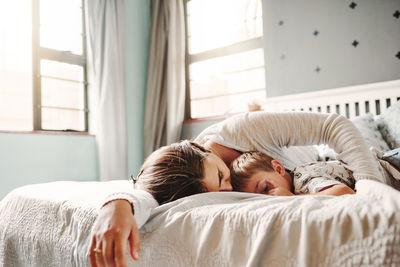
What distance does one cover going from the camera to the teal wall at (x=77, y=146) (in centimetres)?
252

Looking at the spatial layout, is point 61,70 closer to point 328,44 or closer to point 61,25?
point 61,25

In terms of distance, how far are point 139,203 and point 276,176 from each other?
19.6 inches

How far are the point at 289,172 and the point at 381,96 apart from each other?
1.48m

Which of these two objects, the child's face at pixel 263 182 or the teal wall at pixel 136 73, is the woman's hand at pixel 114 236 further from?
the teal wall at pixel 136 73

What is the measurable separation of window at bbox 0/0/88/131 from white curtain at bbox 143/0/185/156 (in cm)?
68

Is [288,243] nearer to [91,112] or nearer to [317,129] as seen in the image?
[317,129]

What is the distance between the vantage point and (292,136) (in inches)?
43.3

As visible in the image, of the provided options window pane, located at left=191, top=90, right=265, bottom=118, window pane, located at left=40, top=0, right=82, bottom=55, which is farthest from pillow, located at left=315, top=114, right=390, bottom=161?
window pane, located at left=40, top=0, right=82, bottom=55

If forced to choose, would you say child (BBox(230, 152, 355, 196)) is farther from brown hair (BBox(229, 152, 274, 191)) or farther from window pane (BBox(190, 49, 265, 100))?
window pane (BBox(190, 49, 265, 100))

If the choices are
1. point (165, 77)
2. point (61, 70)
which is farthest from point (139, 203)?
point (165, 77)

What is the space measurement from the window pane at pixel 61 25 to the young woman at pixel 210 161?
90.8 inches

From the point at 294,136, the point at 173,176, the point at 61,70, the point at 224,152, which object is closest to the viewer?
the point at 173,176

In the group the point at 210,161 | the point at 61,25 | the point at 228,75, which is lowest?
the point at 210,161

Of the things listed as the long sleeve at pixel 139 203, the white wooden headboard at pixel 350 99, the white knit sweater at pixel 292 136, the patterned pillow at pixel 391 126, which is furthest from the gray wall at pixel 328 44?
the long sleeve at pixel 139 203
